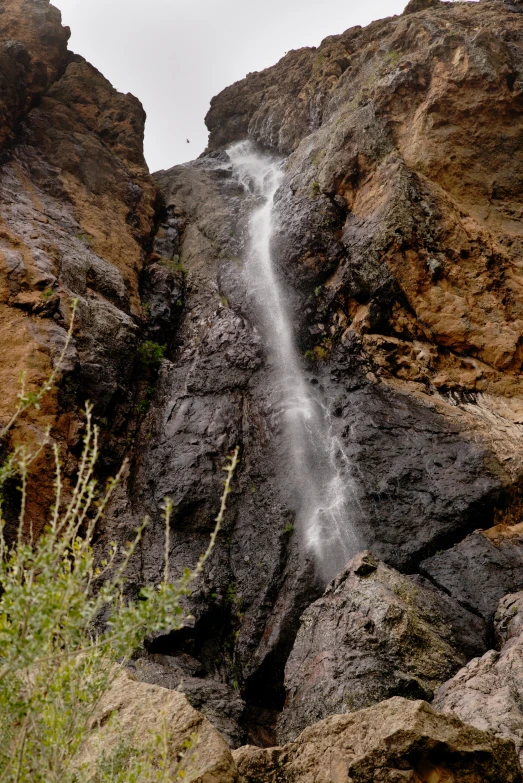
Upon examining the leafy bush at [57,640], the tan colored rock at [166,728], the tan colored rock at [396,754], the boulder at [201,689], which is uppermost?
the leafy bush at [57,640]

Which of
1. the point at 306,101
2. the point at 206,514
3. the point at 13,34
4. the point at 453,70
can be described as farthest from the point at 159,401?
the point at 306,101

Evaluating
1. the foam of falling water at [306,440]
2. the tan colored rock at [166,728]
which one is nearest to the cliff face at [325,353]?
the foam of falling water at [306,440]

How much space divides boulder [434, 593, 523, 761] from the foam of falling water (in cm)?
486

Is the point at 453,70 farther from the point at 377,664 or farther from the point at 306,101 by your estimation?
the point at 377,664

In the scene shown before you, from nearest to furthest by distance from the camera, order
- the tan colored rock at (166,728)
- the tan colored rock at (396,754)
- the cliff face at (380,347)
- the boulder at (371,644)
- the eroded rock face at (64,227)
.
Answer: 1. the tan colored rock at (396,754)
2. the tan colored rock at (166,728)
3. the boulder at (371,644)
4. the cliff face at (380,347)
5. the eroded rock face at (64,227)

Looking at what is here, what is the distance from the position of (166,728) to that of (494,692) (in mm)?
5135

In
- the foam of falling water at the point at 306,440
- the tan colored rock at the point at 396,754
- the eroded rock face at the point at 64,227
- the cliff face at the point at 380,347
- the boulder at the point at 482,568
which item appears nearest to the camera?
the tan colored rock at the point at 396,754

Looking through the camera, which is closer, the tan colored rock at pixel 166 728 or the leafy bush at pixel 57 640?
the leafy bush at pixel 57 640

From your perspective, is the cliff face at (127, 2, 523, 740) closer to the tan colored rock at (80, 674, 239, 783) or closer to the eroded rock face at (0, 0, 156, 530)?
the eroded rock face at (0, 0, 156, 530)

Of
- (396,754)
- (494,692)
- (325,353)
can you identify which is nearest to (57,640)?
(396,754)

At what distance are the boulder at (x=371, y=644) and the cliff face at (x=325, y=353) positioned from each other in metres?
0.04

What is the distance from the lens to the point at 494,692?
7625mm

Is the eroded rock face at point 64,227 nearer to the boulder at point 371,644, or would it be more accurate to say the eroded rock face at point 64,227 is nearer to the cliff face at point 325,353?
Answer: the cliff face at point 325,353

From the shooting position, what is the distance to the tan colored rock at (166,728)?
4.94m
